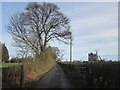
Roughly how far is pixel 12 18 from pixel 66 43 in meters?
11.7

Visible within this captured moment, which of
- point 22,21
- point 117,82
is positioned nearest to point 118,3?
point 117,82

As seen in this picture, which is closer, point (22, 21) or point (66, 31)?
point (22, 21)

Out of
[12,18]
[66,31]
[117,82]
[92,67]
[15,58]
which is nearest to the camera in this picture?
[117,82]

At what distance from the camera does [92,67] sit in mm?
12352

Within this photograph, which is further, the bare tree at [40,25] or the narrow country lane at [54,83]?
the bare tree at [40,25]

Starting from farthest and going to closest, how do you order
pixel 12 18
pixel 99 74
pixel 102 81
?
1. pixel 12 18
2. pixel 99 74
3. pixel 102 81

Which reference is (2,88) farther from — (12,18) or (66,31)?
(66,31)

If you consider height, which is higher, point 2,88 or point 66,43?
point 66,43

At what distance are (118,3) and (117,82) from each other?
5.02 meters

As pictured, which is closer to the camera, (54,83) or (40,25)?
(54,83)

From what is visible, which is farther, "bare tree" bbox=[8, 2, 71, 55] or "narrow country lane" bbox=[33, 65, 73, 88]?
"bare tree" bbox=[8, 2, 71, 55]

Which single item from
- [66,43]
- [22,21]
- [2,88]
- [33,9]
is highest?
[33,9]

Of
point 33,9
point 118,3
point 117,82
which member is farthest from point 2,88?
point 33,9

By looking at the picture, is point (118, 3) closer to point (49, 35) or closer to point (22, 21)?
point (22, 21)
